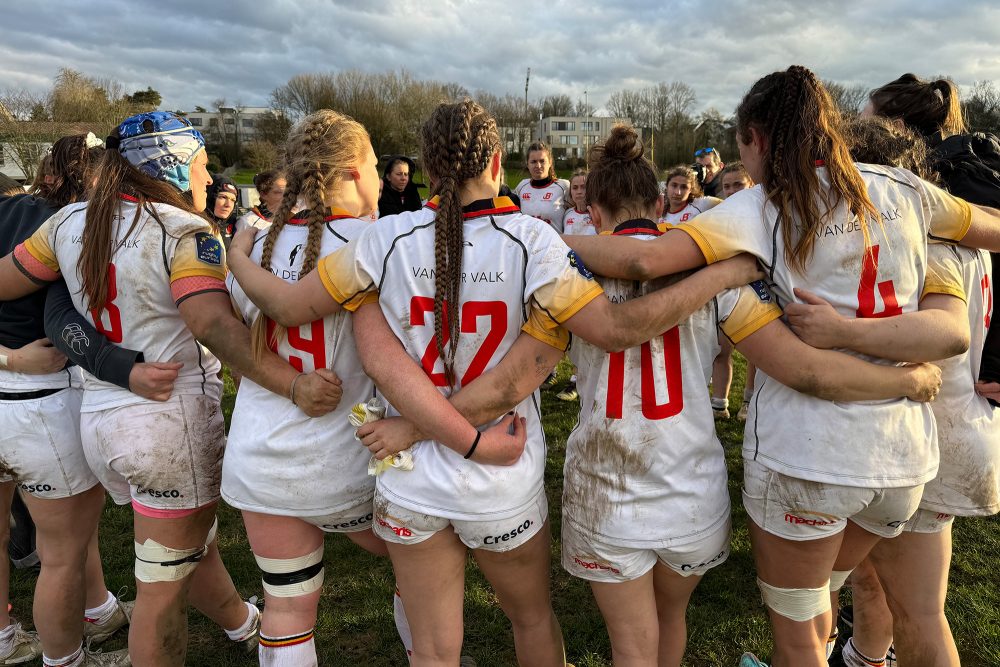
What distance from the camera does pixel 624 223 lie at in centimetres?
209

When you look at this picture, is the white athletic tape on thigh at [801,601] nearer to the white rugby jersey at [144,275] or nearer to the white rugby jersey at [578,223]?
the white rugby jersey at [144,275]

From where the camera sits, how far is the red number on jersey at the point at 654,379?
6.66 ft

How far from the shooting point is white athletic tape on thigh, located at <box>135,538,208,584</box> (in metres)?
2.43

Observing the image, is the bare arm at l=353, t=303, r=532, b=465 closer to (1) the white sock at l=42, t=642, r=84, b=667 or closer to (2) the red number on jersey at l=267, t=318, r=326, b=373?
(2) the red number on jersey at l=267, t=318, r=326, b=373

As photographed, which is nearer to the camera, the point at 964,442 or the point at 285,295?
the point at 285,295

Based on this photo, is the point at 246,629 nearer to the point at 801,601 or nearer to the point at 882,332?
the point at 801,601

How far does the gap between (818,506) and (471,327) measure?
1.27 m

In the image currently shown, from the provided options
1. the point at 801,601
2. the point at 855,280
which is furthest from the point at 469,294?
the point at 801,601

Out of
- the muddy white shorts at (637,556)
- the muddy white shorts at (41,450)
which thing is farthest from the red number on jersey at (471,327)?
the muddy white shorts at (41,450)

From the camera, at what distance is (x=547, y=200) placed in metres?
8.87

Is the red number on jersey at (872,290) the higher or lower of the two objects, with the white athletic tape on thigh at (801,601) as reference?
higher

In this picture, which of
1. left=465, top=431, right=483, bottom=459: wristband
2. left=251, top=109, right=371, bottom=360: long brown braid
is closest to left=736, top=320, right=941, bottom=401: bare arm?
left=465, top=431, right=483, bottom=459: wristband

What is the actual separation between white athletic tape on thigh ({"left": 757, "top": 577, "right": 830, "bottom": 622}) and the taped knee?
1709 millimetres

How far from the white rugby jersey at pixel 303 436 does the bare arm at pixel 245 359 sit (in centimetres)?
8
